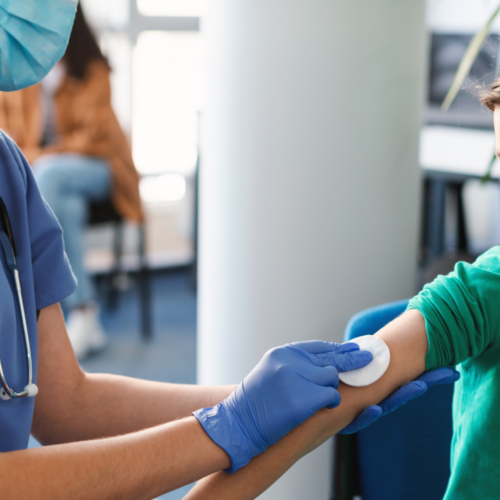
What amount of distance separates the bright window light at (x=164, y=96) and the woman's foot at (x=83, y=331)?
1.52 metres

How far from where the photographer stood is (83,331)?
2869mm

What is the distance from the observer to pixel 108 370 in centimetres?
267

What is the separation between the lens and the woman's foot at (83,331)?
2852mm

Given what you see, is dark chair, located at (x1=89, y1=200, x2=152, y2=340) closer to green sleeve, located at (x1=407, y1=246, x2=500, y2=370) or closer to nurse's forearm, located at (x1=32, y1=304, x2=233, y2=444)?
nurse's forearm, located at (x1=32, y1=304, x2=233, y2=444)

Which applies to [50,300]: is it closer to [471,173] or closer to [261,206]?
[261,206]

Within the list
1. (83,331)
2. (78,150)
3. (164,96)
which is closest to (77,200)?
(78,150)

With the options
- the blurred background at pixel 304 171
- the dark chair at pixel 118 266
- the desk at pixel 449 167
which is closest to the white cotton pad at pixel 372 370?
the blurred background at pixel 304 171

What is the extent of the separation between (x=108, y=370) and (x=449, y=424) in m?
1.98

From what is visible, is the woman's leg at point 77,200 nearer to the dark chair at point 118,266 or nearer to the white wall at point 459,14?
the dark chair at point 118,266

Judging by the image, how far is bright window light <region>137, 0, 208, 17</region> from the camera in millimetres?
3971

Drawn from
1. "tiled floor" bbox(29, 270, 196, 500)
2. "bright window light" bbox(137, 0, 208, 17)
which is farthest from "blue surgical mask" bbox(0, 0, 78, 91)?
"bright window light" bbox(137, 0, 208, 17)

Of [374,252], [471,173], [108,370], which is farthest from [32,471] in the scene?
[471,173]

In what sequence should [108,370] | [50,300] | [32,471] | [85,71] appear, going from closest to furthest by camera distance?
[32,471] → [50,300] → [108,370] → [85,71]

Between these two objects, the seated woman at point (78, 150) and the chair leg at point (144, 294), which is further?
the chair leg at point (144, 294)
